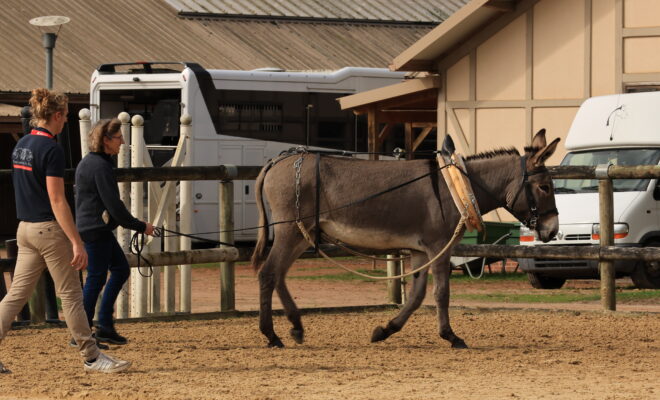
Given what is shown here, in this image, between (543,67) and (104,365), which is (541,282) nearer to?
(543,67)

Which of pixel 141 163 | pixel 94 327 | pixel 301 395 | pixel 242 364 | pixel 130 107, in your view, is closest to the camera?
pixel 301 395

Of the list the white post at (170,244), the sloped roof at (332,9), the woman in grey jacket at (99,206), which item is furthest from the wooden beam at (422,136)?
the woman in grey jacket at (99,206)

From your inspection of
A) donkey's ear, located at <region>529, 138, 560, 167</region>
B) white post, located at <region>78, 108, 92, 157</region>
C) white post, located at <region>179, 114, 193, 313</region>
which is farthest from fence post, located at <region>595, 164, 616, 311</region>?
white post, located at <region>78, 108, 92, 157</region>

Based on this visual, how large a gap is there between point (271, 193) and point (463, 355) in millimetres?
2091

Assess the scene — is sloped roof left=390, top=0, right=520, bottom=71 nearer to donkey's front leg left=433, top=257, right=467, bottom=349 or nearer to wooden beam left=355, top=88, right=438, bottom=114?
wooden beam left=355, top=88, right=438, bottom=114

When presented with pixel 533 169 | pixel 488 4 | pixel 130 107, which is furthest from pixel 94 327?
pixel 130 107

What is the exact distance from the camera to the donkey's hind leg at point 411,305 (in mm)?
11391

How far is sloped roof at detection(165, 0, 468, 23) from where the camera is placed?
37.4 metres

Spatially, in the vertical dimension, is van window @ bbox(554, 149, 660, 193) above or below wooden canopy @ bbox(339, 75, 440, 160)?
below

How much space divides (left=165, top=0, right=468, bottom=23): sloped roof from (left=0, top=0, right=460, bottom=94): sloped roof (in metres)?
0.18

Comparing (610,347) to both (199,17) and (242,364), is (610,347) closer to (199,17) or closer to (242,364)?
(242,364)

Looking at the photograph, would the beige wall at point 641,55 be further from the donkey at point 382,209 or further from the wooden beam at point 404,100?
the donkey at point 382,209

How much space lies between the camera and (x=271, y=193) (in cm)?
1142

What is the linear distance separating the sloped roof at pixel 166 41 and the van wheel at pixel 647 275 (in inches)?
602
